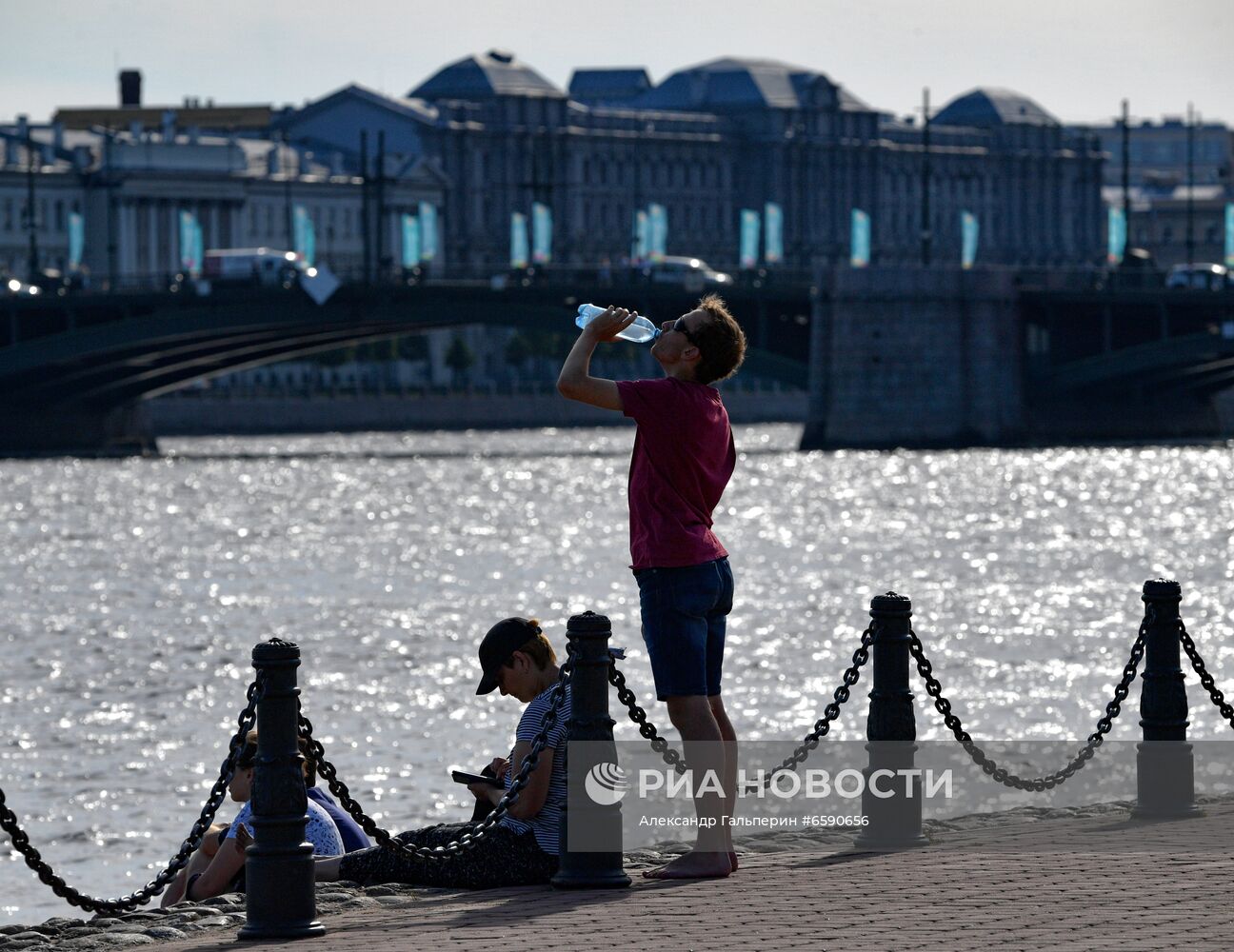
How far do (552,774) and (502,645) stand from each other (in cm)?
43

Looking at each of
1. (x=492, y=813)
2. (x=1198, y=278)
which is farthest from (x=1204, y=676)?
(x=1198, y=278)

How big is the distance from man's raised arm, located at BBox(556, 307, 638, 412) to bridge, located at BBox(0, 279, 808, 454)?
210 feet

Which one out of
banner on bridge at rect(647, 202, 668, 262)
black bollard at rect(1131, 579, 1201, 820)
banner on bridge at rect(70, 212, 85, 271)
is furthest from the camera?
banner on bridge at rect(647, 202, 668, 262)

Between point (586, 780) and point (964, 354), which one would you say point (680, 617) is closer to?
point (586, 780)

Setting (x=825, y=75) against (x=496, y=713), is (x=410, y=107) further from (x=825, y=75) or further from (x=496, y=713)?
(x=496, y=713)

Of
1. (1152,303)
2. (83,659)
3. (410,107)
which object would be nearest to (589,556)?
(83,659)

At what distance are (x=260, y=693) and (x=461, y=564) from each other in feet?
132

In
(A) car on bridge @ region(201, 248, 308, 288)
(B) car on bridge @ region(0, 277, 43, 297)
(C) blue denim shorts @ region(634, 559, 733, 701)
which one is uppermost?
(A) car on bridge @ region(201, 248, 308, 288)

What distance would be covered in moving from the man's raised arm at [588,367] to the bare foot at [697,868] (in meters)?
1.48

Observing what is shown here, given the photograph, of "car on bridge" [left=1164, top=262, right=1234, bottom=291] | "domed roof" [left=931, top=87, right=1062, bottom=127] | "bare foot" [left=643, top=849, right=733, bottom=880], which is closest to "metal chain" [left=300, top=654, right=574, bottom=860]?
"bare foot" [left=643, top=849, right=733, bottom=880]

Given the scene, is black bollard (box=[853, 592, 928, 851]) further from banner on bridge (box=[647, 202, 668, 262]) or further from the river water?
banner on bridge (box=[647, 202, 668, 262])

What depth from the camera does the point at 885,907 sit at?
364 inches

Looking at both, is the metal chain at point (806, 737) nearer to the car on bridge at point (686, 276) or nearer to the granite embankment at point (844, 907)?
the granite embankment at point (844, 907)

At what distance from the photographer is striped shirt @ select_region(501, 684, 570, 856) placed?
9.89m
